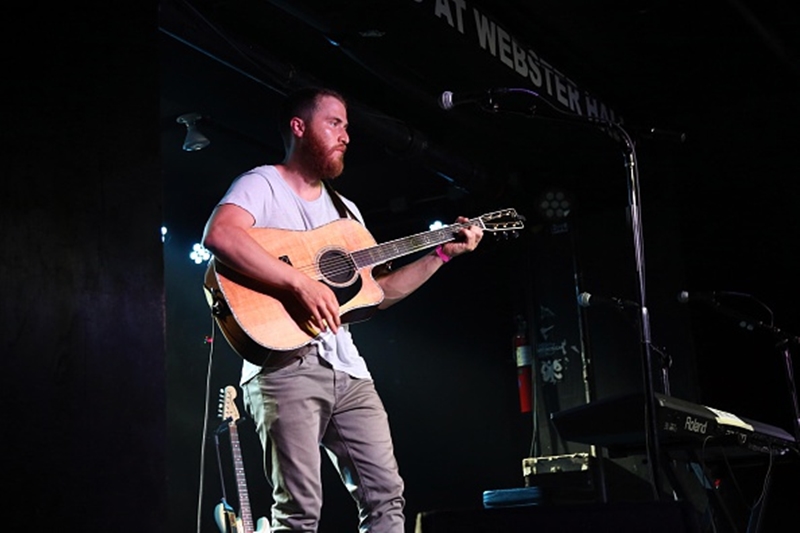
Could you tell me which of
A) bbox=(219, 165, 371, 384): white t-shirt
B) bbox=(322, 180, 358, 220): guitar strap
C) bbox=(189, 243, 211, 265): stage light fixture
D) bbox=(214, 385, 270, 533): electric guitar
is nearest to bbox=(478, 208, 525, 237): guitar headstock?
bbox=(322, 180, 358, 220): guitar strap

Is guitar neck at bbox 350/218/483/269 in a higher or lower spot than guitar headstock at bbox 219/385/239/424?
higher

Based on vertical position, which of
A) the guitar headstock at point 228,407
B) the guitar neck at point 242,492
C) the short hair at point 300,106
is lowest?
the guitar neck at point 242,492

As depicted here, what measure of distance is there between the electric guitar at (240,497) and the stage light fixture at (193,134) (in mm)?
1725

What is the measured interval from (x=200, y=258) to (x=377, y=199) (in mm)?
1667

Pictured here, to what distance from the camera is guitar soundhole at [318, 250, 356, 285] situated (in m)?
3.68

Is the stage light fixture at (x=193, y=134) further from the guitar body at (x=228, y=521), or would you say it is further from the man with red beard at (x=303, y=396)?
the man with red beard at (x=303, y=396)

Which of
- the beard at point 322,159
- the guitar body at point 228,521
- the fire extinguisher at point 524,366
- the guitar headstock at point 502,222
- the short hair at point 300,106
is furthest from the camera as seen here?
the fire extinguisher at point 524,366

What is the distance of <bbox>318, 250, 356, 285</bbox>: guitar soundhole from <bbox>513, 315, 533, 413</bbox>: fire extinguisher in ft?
15.5

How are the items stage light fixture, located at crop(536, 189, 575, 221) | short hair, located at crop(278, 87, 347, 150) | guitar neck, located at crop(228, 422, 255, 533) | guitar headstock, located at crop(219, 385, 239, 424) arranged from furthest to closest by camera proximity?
1. stage light fixture, located at crop(536, 189, 575, 221)
2. guitar headstock, located at crop(219, 385, 239, 424)
3. guitar neck, located at crop(228, 422, 255, 533)
4. short hair, located at crop(278, 87, 347, 150)

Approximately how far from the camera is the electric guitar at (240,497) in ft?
21.1

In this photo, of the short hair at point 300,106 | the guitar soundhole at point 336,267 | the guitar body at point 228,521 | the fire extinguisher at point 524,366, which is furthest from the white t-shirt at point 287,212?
the fire extinguisher at point 524,366

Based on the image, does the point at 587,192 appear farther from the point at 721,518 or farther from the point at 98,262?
the point at 98,262

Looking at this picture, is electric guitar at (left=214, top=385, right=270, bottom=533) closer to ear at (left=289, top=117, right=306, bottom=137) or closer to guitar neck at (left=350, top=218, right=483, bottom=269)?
guitar neck at (left=350, top=218, right=483, bottom=269)

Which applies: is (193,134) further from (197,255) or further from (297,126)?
(297,126)
